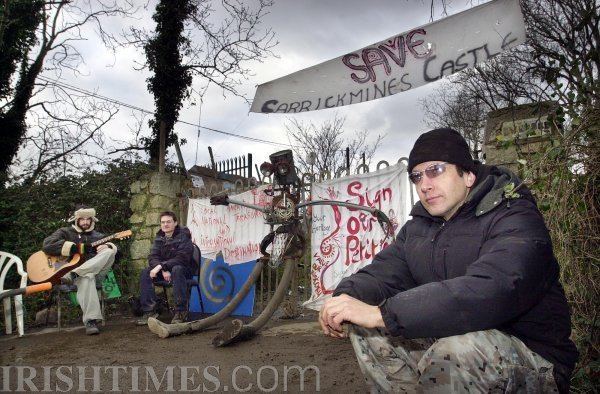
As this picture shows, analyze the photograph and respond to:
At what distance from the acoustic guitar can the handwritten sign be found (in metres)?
3.51

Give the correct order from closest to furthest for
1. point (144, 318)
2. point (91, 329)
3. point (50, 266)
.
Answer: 1. point (91, 329)
2. point (50, 266)
3. point (144, 318)

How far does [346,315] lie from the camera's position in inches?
68.8

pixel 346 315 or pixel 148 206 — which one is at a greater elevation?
pixel 148 206

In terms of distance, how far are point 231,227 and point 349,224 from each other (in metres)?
2.17

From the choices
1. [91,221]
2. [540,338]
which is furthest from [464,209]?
[91,221]

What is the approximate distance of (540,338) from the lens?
169 cm

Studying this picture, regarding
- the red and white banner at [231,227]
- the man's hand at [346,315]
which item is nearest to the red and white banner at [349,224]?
the red and white banner at [231,227]

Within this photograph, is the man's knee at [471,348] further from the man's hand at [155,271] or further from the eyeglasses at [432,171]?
the man's hand at [155,271]

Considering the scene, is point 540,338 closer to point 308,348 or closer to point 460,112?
point 308,348

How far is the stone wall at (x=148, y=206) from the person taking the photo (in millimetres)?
7688

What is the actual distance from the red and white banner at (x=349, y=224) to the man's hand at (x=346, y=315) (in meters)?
3.34

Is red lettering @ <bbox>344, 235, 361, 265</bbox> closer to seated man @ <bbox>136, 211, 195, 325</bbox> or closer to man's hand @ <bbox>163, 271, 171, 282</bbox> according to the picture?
seated man @ <bbox>136, 211, 195, 325</bbox>

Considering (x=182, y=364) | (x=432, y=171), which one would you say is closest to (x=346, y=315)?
(x=432, y=171)

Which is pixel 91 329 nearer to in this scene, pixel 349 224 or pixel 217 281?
pixel 217 281
